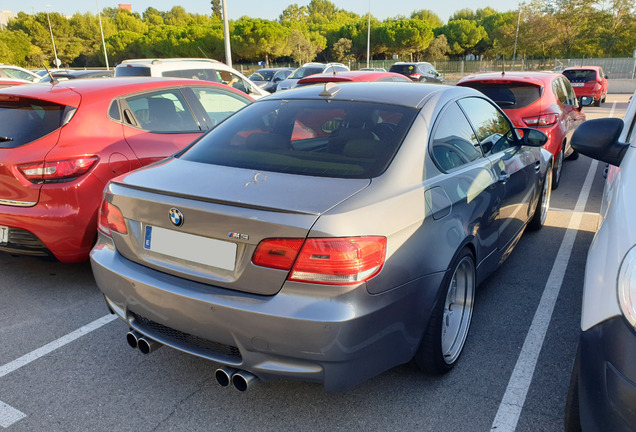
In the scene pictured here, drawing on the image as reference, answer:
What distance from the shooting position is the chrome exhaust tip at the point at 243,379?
213 cm

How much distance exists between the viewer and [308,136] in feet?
9.52

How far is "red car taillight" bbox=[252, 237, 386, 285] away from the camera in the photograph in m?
1.96

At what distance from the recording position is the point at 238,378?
2146mm

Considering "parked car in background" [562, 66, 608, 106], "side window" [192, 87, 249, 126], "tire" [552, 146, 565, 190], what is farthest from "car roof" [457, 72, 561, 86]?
"parked car in background" [562, 66, 608, 106]

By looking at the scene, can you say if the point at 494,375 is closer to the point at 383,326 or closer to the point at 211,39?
the point at 383,326

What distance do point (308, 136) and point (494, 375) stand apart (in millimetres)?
1716

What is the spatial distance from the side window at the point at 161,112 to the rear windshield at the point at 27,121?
0.56 meters

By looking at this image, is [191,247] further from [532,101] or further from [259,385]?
[532,101]

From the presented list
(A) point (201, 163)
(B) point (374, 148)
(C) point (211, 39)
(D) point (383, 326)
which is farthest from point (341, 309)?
(C) point (211, 39)

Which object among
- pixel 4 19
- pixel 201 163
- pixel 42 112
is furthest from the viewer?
pixel 4 19

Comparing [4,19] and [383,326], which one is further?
[4,19]

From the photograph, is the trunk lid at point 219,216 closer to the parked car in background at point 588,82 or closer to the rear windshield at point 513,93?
the rear windshield at point 513,93

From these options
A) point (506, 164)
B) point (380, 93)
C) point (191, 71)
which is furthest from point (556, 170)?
point (191, 71)

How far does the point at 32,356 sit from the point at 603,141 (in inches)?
139
